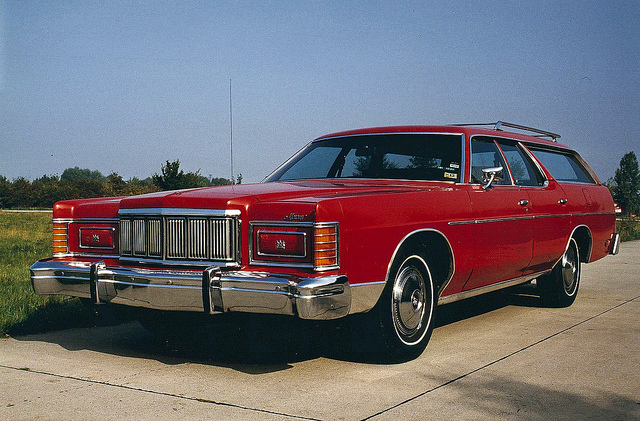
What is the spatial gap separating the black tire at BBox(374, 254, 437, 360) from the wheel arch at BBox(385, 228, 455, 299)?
71 millimetres

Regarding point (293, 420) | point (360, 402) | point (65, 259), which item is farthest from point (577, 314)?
point (65, 259)

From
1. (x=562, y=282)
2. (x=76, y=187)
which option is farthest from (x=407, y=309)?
(x=76, y=187)

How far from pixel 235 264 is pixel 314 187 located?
3.58 feet

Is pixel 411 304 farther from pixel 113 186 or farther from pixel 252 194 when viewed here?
pixel 113 186

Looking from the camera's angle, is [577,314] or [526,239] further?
[577,314]

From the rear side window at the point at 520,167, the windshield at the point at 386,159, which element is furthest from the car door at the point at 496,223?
the windshield at the point at 386,159

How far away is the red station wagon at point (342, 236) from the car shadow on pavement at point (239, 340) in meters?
0.26

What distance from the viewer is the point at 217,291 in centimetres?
406

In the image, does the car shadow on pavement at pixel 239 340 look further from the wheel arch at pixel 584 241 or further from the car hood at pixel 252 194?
the wheel arch at pixel 584 241

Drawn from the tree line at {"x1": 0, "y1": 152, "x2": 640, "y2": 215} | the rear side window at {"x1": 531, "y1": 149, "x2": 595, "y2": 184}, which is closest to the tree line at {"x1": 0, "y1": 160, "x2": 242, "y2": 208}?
the tree line at {"x1": 0, "y1": 152, "x2": 640, "y2": 215}

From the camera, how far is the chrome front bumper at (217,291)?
3.88 metres

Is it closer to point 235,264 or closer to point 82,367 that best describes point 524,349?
point 235,264

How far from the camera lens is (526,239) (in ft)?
20.1

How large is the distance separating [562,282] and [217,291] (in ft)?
14.0
